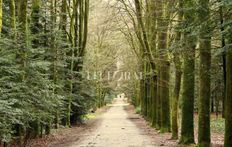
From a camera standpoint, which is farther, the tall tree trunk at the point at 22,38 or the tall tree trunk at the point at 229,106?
the tall tree trunk at the point at 22,38

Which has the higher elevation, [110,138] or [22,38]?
[22,38]

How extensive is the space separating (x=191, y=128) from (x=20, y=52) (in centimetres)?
714

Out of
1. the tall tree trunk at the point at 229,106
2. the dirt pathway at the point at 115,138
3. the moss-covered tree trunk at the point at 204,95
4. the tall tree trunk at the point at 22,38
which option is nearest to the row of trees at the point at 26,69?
the tall tree trunk at the point at 22,38

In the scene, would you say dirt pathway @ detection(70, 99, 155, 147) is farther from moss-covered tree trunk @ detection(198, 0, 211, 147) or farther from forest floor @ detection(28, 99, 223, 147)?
moss-covered tree trunk @ detection(198, 0, 211, 147)

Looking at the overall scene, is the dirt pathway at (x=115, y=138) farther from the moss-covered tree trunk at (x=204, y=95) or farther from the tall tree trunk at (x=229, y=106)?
the tall tree trunk at (x=229, y=106)

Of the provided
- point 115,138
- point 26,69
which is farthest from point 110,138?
point 26,69

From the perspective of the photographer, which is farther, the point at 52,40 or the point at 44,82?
the point at 52,40

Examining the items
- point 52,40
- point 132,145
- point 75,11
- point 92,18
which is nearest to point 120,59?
point 92,18

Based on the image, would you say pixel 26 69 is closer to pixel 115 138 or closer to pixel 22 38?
pixel 22 38

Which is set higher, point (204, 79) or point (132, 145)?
point (204, 79)

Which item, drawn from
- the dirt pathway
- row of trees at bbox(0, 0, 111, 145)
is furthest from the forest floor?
row of trees at bbox(0, 0, 111, 145)

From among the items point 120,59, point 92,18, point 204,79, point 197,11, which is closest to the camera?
point 197,11

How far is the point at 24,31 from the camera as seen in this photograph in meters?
15.1

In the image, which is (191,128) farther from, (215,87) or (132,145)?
(215,87)
